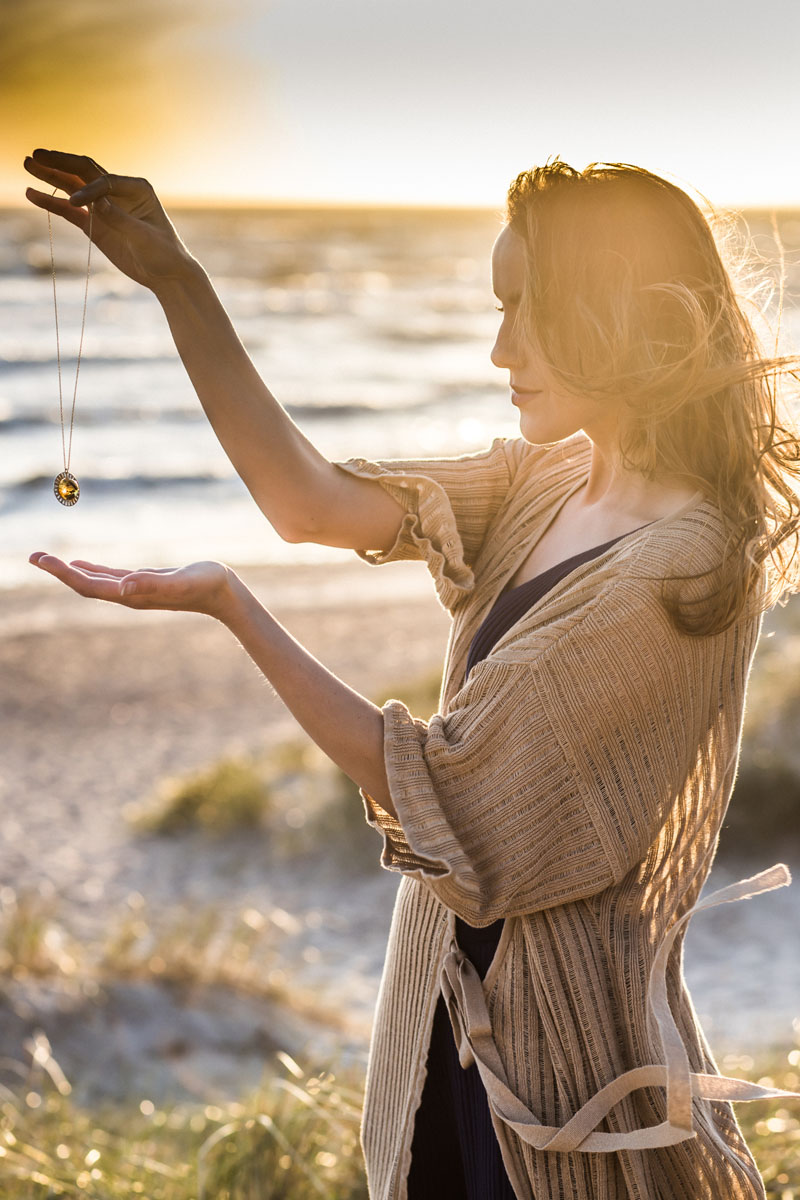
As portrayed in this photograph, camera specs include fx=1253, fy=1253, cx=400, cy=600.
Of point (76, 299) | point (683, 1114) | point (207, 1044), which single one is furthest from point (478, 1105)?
point (76, 299)

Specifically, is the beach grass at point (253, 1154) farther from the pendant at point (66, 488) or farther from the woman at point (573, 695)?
the pendant at point (66, 488)

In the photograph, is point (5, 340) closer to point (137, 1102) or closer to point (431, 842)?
point (137, 1102)

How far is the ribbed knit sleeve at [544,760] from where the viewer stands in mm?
1411

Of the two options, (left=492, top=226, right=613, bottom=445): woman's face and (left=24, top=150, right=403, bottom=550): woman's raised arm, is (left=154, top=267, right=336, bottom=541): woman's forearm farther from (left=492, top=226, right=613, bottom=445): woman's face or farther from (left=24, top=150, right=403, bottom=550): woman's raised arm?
(left=492, top=226, right=613, bottom=445): woman's face

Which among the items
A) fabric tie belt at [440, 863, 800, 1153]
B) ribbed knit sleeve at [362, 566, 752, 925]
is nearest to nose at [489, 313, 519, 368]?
ribbed knit sleeve at [362, 566, 752, 925]

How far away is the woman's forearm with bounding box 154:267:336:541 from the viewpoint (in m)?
1.62

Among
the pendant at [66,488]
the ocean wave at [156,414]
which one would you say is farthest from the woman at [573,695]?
the ocean wave at [156,414]

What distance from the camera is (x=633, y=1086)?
1.48 metres

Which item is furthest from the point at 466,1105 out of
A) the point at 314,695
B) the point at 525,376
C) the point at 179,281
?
the point at 179,281

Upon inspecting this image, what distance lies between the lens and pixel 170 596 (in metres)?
1.34

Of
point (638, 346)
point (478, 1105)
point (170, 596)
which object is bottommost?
point (478, 1105)

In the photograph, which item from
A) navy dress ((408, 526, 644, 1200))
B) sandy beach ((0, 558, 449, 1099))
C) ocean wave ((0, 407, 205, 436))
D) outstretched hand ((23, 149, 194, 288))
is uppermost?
outstretched hand ((23, 149, 194, 288))

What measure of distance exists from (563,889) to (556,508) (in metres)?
0.58

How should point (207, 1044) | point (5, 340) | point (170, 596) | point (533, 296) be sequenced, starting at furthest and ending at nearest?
point (5, 340)
point (207, 1044)
point (533, 296)
point (170, 596)
